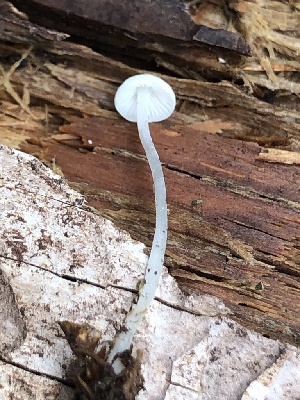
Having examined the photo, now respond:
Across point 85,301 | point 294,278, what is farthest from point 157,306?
point 294,278

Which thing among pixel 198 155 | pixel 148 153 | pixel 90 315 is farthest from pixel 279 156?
pixel 90 315

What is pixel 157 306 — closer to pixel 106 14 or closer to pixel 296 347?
pixel 296 347

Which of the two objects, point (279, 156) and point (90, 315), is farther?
point (279, 156)

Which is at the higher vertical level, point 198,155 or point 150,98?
point 150,98

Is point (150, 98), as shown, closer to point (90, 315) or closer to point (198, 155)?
point (198, 155)

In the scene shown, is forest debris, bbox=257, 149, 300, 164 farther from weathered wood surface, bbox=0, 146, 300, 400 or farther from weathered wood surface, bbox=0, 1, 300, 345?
weathered wood surface, bbox=0, 146, 300, 400

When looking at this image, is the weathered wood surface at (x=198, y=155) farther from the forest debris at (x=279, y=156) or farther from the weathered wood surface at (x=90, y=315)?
the weathered wood surface at (x=90, y=315)
